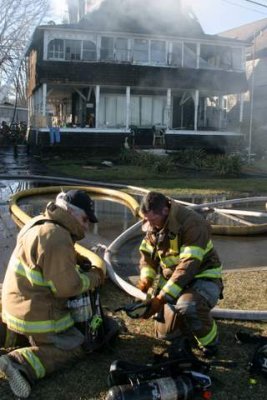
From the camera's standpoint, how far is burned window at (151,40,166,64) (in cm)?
2402

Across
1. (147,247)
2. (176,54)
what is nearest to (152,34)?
(176,54)

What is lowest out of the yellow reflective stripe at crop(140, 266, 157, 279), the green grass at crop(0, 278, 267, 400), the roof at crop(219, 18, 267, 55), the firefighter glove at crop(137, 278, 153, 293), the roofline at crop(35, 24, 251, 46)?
the green grass at crop(0, 278, 267, 400)

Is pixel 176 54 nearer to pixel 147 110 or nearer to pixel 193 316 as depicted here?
pixel 147 110

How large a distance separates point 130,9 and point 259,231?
61.5 feet

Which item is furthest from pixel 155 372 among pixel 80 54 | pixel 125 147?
pixel 80 54

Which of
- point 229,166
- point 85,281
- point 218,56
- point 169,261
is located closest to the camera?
point 85,281

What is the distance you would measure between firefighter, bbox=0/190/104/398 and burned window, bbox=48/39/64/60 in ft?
68.3

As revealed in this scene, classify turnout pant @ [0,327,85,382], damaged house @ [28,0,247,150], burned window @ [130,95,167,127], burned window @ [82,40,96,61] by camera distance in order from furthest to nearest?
burned window @ [130,95,167,127]
burned window @ [82,40,96,61]
damaged house @ [28,0,247,150]
turnout pant @ [0,327,85,382]

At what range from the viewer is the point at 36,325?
10.5 feet

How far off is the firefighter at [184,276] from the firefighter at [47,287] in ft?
1.74

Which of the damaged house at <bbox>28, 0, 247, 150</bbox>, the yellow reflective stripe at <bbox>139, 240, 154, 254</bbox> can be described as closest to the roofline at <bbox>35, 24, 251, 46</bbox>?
→ the damaged house at <bbox>28, 0, 247, 150</bbox>

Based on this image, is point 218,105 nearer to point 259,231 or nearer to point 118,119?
point 118,119

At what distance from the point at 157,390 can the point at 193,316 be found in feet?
2.41

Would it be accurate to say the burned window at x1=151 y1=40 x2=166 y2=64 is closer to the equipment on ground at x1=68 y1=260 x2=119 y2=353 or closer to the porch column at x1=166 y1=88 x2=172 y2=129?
the porch column at x1=166 y1=88 x2=172 y2=129
